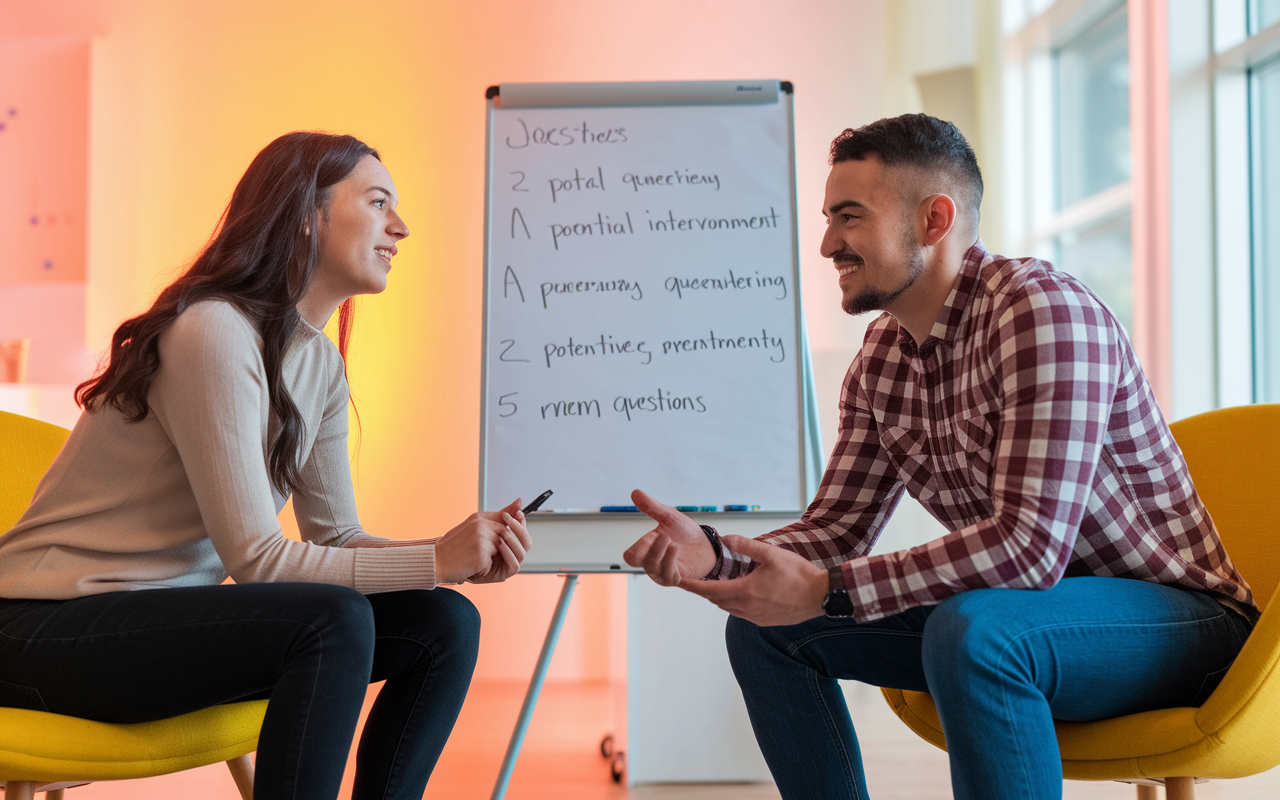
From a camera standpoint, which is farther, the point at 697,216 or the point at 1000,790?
the point at 697,216

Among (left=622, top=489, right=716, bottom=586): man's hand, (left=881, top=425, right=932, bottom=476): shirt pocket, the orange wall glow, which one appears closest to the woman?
(left=622, top=489, right=716, bottom=586): man's hand

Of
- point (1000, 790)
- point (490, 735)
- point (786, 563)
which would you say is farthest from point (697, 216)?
point (490, 735)

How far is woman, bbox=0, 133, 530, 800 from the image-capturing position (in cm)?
100

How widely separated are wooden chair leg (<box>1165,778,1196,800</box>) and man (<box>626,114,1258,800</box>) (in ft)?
0.29

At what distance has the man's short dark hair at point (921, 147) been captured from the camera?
1.22m

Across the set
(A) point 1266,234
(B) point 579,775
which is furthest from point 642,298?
(A) point 1266,234

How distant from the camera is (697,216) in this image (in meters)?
1.69

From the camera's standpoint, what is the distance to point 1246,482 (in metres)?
1.26

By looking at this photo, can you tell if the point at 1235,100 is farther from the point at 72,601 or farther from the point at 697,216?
the point at 72,601

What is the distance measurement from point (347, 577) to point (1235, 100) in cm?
292

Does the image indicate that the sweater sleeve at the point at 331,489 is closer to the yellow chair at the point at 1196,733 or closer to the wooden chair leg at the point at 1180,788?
the yellow chair at the point at 1196,733

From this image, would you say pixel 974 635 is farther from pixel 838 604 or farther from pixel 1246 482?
pixel 1246 482

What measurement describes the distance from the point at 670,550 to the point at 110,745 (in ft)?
2.15

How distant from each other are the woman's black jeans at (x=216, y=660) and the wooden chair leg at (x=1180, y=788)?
0.89 m
